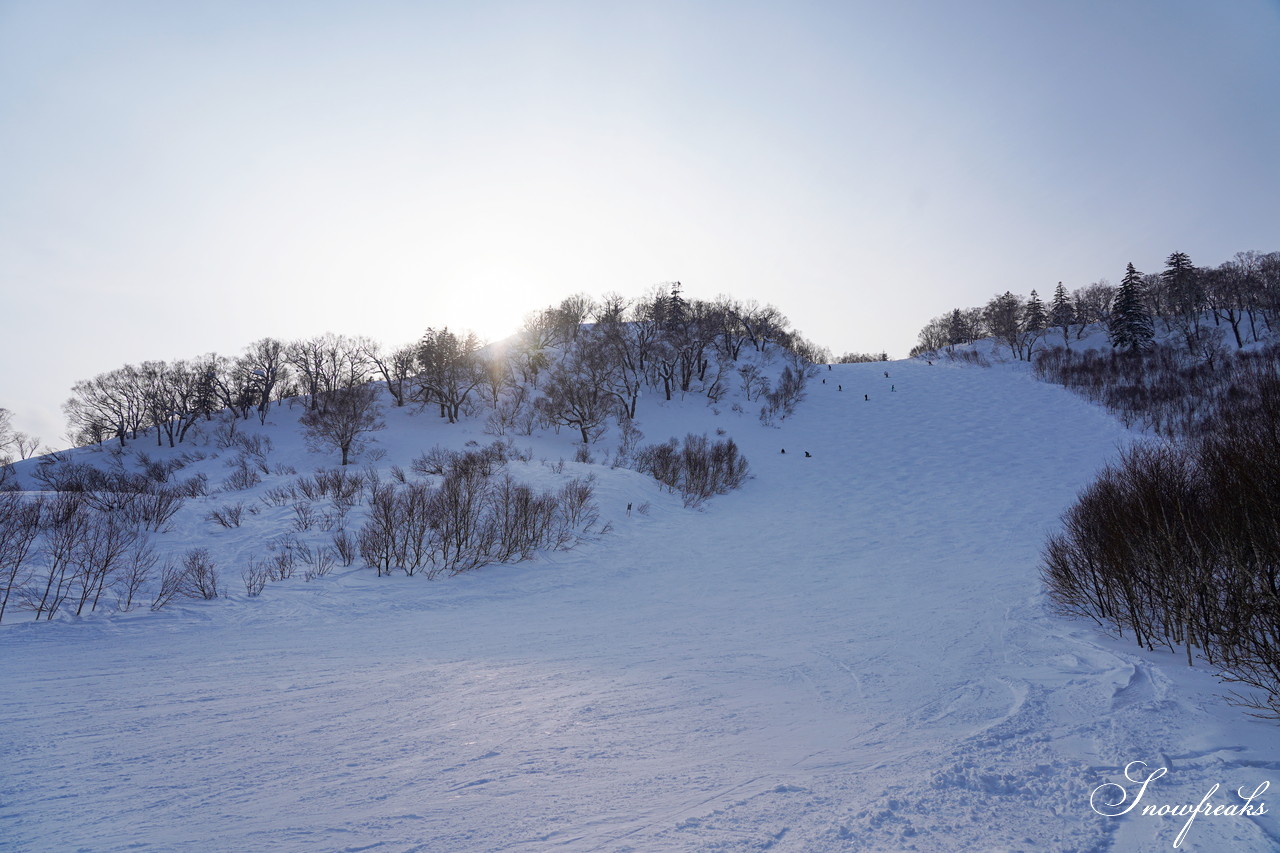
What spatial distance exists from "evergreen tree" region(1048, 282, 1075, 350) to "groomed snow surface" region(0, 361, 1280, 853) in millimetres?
73160

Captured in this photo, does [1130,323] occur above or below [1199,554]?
above

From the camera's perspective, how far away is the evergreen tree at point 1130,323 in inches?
1983

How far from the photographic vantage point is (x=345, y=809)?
382 centimetres

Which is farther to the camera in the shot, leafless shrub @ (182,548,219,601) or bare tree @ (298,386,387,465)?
bare tree @ (298,386,387,465)

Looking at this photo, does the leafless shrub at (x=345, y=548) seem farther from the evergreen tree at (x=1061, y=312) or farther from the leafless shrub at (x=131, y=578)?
the evergreen tree at (x=1061, y=312)

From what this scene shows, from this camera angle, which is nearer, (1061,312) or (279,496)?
(279,496)

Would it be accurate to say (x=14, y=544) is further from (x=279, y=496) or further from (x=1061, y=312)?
(x=1061, y=312)

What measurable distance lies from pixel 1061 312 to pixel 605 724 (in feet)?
279

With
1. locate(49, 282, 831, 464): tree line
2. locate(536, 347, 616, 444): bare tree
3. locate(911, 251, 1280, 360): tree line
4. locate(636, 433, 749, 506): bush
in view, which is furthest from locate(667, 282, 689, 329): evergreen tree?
locate(911, 251, 1280, 360): tree line

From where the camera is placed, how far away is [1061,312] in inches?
2623

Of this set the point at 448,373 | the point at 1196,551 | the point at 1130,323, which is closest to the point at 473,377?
the point at 448,373

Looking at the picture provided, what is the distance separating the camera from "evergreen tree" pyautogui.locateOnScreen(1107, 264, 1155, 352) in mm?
50375

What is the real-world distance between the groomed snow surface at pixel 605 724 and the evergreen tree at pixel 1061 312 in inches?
2880

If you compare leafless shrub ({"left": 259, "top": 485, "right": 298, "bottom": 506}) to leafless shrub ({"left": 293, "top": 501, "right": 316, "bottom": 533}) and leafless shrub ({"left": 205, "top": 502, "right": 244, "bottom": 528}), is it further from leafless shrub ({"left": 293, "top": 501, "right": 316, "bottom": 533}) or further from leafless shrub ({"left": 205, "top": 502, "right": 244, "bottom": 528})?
leafless shrub ({"left": 293, "top": 501, "right": 316, "bottom": 533})
